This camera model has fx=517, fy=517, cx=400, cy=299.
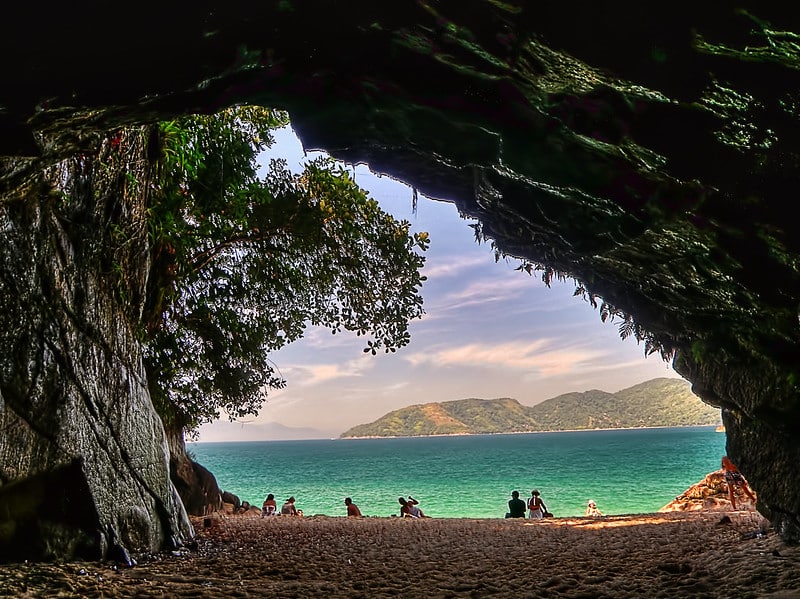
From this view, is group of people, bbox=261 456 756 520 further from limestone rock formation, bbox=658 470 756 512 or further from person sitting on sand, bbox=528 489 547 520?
limestone rock formation, bbox=658 470 756 512

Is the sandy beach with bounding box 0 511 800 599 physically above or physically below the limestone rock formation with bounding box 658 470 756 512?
above

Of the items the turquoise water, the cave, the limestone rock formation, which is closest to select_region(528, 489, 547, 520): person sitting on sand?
the limestone rock formation

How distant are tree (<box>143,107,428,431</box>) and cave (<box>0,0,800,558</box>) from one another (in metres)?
2.91

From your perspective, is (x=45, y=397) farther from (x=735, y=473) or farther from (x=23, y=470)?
(x=735, y=473)

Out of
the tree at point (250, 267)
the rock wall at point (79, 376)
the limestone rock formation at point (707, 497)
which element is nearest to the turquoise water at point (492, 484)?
the limestone rock formation at point (707, 497)

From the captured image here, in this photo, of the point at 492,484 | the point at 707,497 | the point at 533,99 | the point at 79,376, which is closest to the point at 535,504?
the point at 707,497

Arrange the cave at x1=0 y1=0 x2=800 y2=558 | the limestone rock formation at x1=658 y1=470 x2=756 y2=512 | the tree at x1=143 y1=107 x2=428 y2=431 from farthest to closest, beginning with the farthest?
1. the limestone rock formation at x1=658 y1=470 x2=756 y2=512
2. the tree at x1=143 y1=107 x2=428 y2=431
3. the cave at x1=0 y1=0 x2=800 y2=558

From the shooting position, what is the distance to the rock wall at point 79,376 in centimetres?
588

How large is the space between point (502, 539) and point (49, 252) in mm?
8614

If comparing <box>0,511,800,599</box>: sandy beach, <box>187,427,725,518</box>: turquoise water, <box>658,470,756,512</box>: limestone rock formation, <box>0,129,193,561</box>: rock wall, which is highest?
<box>0,129,193,561</box>: rock wall

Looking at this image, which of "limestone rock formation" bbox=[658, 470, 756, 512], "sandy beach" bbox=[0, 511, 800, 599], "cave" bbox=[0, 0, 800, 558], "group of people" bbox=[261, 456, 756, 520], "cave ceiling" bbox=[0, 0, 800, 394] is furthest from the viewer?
"limestone rock formation" bbox=[658, 470, 756, 512]

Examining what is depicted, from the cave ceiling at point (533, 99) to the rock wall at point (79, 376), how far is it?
50.9 inches

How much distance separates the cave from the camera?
11.8 feet

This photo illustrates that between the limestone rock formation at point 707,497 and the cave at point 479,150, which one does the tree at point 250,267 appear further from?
the limestone rock formation at point 707,497
